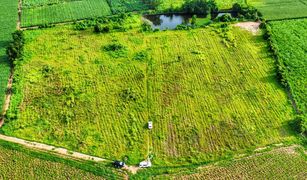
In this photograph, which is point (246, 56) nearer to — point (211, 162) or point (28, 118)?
point (211, 162)

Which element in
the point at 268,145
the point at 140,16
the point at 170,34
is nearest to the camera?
the point at 268,145

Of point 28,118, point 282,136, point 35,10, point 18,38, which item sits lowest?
point 282,136

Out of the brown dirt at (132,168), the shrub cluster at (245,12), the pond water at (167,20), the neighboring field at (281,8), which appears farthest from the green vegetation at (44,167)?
the neighboring field at (281,8)

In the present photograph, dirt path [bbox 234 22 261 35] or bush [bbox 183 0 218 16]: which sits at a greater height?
bush [bbox 183 0 218 16]

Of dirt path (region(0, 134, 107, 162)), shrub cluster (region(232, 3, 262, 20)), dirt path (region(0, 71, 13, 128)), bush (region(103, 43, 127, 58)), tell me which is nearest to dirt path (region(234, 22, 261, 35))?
shrub cluster (region(232, 3, 262, 20))

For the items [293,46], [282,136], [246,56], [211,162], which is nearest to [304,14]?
[293,46]

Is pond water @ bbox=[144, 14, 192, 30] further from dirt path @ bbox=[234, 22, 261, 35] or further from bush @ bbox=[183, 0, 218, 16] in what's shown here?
dirt path @ bbox=[234, 22, 261, 35]
